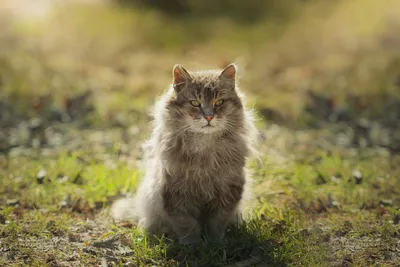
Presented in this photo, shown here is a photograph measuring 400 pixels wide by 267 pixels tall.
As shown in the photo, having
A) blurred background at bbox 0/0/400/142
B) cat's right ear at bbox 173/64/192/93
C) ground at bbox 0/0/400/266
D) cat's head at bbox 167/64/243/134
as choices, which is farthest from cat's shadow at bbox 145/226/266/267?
blurred background at bbox 0/0/400/142

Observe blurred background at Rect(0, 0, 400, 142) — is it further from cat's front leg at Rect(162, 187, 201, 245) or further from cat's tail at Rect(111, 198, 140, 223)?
cat's front leg at Rect(162, 187, 201, 245)

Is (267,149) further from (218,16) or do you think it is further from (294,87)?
(218,16)

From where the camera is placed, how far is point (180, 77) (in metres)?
3.28

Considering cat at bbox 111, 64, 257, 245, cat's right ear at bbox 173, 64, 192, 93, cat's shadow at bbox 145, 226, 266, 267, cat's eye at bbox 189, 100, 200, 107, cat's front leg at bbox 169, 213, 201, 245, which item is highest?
cat's right ear at bbox 173, 64, 192, 93

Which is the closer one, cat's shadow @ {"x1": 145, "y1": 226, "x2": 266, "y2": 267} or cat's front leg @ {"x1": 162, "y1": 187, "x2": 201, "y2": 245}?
cat's shadow @ {"x1": 145, "y1": 226, "x2": 266, "y2": 267}

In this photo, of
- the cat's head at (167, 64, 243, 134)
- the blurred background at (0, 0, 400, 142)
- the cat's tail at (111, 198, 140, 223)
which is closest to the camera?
the cat's head at (167, 64, 243, 134)

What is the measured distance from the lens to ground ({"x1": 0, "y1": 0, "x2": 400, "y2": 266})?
329cm

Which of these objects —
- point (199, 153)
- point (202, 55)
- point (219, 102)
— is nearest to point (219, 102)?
point (219, 102)

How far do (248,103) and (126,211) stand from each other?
3.07 m

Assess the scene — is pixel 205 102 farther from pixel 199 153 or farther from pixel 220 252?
pixel 220 252

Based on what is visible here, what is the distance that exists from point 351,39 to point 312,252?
625 cm

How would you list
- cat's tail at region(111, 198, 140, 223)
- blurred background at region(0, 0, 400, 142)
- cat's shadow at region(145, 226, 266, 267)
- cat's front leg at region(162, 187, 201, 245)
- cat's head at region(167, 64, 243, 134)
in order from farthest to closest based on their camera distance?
blurred background at region(0, 0, 400, 142)
cat's tail at region(111, 198, 140, 223)
cat's front leg at region(162, 187, 201, 245)
cat's head at region(167, 64, 243, 134)
cat's shadow at region(145, 226, 266, 267)

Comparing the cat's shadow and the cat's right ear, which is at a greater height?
the cat's right ear

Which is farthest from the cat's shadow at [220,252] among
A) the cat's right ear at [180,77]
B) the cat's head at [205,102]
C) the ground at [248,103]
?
the cat's right ear at [180,77]
